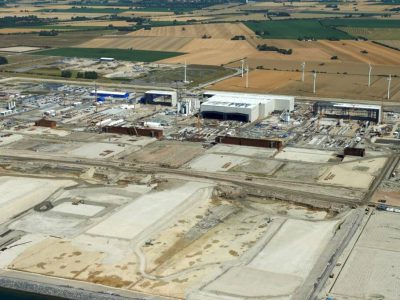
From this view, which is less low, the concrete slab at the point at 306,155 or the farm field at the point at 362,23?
the farm field at the point at 362,23

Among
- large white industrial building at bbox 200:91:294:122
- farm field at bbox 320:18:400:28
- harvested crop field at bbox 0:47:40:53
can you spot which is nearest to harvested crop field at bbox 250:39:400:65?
farm field at bbox 320:18:400:28

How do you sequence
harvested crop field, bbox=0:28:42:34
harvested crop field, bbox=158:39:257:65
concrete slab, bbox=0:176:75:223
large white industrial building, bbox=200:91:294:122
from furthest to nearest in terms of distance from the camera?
1. harvested crop field, bbox=0:28:42:34
2. harvested crop field, bbox=158:39:257:65
3. large white industrial building, bbox=200:91:294:122
4. concrete slab, bbox=0:176:75:223

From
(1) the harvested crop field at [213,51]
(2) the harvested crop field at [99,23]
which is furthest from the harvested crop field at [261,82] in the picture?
(2) the harvested crop field at [99,23]

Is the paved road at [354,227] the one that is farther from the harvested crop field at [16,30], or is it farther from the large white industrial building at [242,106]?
the harvested crop field at [16,30]

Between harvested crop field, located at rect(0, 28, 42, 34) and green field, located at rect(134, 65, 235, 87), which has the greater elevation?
harvested crop field, located at rect(0, 28, 42, 34)

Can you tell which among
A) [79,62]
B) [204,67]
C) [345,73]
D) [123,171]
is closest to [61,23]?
[79,62]

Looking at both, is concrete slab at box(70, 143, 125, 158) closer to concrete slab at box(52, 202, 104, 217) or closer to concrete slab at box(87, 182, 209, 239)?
concrete slab at box(87, 182, 209, 239)

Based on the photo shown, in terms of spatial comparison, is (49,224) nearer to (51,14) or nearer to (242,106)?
(242,106)
